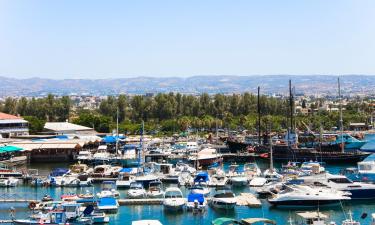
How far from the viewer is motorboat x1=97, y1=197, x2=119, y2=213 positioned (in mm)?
29178

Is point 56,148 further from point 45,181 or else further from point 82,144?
point 45,181

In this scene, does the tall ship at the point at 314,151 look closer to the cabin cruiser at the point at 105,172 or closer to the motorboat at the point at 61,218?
the cabin cruiser at the point at 105,172

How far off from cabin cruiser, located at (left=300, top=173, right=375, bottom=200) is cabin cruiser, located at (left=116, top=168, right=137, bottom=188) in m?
10.7

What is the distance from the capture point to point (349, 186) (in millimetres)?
32312

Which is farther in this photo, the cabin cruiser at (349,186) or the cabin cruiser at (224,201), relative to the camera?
the cabin cruiser at (349,186)

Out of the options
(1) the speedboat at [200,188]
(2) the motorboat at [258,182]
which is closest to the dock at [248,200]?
(1) the speedboat at [200,188]

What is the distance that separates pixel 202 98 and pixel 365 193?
61.1 meters

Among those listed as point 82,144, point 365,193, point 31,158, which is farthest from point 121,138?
point 365,193

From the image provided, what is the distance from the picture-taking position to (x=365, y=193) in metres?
32.0

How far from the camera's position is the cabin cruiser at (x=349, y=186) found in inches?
1259

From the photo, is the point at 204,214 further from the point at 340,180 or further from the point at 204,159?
the point at 204,159

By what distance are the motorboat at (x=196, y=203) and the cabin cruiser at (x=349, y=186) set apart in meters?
6.82

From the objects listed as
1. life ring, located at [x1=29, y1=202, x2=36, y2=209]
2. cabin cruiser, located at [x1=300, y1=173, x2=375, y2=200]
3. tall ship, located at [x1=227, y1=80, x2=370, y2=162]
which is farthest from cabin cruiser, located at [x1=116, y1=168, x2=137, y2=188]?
tall ship, located at [x1=227, y1=80, x2=370, y2=162]

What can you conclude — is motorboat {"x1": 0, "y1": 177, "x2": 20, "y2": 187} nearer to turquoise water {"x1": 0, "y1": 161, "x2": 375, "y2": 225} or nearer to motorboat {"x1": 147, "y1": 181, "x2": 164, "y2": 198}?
turquoise water {"x1": 0, "y1": 161, "x2": 375, "y2": 225}
